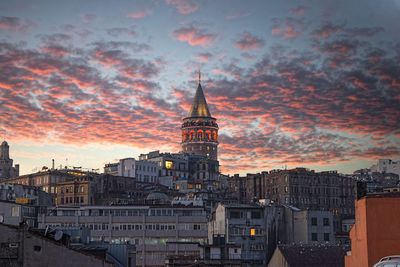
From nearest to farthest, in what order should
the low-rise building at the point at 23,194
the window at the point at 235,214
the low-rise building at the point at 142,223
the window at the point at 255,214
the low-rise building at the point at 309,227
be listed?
the window at the point at 235,214 < the window at the point at 255,214 < the low-rise building at the point at 309,227 < the low-rise building at the point at 142,223 < the low-rise building at the point at 23,194

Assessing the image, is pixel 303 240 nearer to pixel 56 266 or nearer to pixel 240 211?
pixel 240 211

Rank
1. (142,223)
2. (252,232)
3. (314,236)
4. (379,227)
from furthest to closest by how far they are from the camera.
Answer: (142,223), (314,236), (252,232), (379,227)

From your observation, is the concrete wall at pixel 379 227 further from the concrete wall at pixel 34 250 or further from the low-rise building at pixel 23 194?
the low-rise building at pixel 23 194

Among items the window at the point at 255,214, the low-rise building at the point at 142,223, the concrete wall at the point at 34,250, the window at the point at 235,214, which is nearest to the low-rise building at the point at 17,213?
the low-rise building at the point at 142,223

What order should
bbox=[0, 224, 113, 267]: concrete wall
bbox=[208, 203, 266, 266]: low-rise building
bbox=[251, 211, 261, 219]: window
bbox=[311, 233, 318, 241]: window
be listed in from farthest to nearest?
bbox=[311, 233, 318, 241]: window → bbox=[251, 211, 261, 219]: window → bbox=[208, 203, 266, 266]: low-rise building → bbox=[0, 224, 113, 267]: concrete wall

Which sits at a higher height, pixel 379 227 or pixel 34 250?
pixel 379 227

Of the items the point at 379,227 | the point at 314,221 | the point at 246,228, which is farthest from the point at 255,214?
the point at 379,227

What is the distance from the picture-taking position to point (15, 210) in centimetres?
13512

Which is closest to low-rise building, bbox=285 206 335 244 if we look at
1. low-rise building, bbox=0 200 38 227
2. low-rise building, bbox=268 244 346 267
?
low-rise building, bbox=268 244 346 267

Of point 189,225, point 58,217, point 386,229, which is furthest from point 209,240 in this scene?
point 386,229

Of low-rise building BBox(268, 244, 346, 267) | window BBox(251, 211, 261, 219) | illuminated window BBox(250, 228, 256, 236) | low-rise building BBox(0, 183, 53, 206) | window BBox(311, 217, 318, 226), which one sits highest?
low-rise building BBox(0, 183, 53, 206)

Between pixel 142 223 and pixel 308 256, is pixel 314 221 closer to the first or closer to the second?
pixel 142 223

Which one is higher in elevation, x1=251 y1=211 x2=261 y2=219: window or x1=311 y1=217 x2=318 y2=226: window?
x1=251 y1=211 x2=261 y2=219: window

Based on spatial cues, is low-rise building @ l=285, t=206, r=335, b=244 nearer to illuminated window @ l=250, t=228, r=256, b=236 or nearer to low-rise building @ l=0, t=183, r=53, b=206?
illuminated window @ l=250, t=228, r=256, b=236
